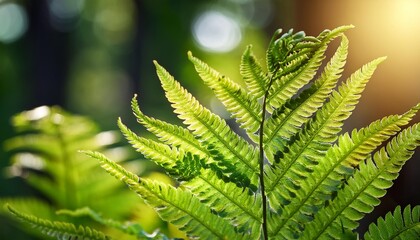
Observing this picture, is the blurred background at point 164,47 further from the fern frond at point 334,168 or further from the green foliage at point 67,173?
the fern frond at point 334,168

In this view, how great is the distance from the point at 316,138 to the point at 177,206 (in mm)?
160

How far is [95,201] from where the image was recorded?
4.62 feet

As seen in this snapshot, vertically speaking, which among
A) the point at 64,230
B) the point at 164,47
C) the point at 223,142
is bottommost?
the point at 164,47

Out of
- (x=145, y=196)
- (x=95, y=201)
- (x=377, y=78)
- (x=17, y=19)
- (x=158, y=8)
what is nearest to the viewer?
(x=145, y=196)

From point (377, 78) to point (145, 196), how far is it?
5.71 ft

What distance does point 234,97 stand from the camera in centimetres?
65

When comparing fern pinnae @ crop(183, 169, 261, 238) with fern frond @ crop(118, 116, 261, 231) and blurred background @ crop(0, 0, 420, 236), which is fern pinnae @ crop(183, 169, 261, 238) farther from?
blurred background @ crop(0, 0, 420, 236)

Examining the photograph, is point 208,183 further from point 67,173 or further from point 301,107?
point 67,173

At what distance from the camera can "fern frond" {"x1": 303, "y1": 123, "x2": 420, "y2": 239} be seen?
61cm

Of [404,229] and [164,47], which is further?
[164,47]

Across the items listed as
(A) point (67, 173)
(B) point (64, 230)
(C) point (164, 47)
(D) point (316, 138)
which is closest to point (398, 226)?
(D) point (316, 138)

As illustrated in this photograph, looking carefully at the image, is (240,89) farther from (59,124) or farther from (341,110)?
(59,124)

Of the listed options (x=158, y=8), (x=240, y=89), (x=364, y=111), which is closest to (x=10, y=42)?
(x=158, y=8)

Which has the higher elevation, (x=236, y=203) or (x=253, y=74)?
(x=253, y=74)
